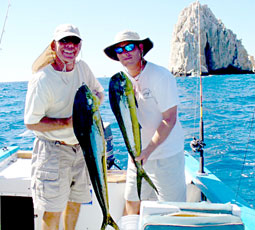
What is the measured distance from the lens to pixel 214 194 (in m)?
2.95

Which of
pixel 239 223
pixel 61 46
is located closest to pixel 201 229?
pixel 239 223

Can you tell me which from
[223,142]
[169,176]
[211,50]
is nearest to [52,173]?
[169,176]

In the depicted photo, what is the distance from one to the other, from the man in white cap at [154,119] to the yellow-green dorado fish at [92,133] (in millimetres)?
348

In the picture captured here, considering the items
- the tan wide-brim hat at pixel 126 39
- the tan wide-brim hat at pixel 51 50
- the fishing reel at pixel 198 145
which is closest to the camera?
the tan wide-brim hat at pixel 51 50

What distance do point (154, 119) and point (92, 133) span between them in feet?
2.55

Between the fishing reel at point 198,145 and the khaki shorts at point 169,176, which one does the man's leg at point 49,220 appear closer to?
the khaki shorts at point 169,176

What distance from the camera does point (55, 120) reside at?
88.3 inches

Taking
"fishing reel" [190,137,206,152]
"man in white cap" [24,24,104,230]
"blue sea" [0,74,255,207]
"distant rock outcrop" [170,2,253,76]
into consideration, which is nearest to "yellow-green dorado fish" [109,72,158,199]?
"man in white cap" [24,24,104,230]

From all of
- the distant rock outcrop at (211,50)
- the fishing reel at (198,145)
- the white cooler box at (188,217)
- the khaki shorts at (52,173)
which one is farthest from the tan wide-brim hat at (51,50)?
the distant rock outcrop at (211,50)

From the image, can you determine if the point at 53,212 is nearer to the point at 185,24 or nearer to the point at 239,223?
the point at 239,223

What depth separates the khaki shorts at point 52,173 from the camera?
7.81 ft

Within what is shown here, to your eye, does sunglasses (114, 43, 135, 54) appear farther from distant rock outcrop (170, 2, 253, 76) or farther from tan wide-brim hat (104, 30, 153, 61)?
distant rock outcrop (170, 2, 253, 76)

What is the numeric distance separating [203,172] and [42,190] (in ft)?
6.36

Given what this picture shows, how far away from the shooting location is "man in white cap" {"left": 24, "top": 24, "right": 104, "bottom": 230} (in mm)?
2229
